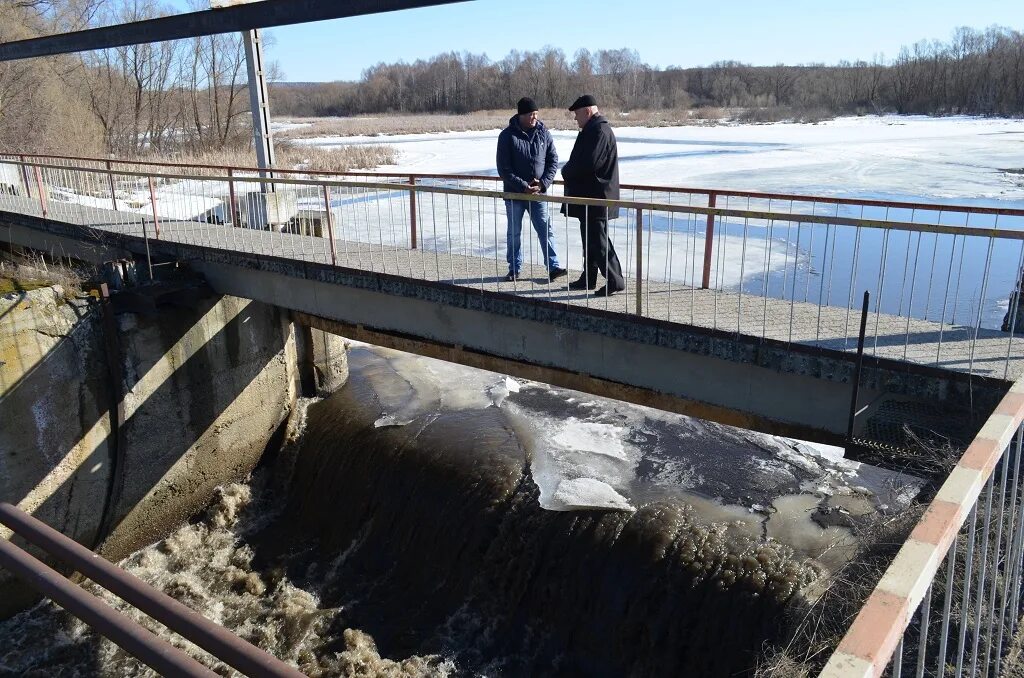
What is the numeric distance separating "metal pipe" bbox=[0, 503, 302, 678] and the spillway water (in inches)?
245

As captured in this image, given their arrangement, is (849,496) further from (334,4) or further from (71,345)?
(71,345)

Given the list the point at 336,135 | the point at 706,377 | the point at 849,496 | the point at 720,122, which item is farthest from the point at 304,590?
the point at 720,122

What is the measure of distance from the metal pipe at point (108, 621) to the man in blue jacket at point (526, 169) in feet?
19.3

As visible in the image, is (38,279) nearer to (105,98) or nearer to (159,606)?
(159,606)

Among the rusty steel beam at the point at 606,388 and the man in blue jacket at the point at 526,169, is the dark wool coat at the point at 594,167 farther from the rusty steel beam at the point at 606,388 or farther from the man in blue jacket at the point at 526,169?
the rusty steel beam at the point at 606,388

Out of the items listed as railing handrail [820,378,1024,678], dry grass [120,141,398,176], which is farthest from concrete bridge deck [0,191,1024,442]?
dry grass [120,141,398,176]

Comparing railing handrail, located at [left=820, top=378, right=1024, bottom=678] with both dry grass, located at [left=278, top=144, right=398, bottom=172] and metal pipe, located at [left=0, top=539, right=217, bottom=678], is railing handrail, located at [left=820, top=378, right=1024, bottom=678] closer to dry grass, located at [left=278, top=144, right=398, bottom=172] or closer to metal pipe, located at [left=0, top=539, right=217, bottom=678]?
metal pipe, located at [left=0, top=539, right=217, bottom=678]

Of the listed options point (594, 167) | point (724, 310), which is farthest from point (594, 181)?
point (724, 310)

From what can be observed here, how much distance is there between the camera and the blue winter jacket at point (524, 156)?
8039mm

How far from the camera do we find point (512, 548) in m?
9.29

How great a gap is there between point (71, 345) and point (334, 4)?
5727mm

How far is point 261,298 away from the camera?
10.8m

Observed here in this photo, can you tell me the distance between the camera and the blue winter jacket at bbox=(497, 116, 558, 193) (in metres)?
8.04

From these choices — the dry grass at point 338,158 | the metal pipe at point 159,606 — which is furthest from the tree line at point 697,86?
the metal pipe at point 159,606
